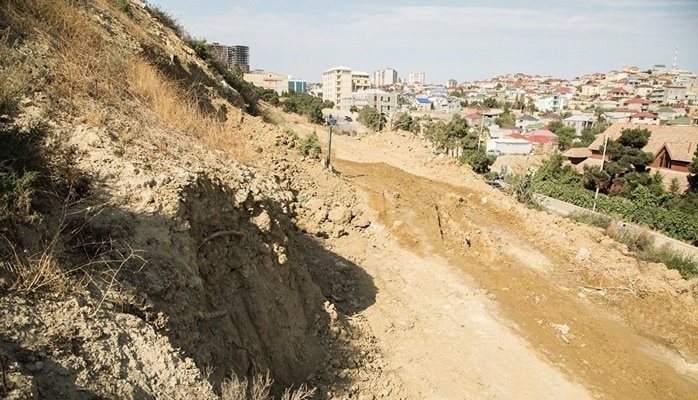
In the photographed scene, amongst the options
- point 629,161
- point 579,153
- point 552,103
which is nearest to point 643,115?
point 552,103

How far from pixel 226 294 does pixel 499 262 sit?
27.1ft

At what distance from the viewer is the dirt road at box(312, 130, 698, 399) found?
7.27 metres

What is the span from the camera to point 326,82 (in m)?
107

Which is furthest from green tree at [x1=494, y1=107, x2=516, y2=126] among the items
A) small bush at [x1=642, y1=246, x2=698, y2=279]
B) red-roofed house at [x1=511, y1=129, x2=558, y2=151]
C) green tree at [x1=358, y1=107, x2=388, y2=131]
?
small bush at [x1=642, y1=246, x2=698, y2=279]

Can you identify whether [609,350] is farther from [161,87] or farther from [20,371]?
[161,87]

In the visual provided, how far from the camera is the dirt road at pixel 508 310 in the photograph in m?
7.27

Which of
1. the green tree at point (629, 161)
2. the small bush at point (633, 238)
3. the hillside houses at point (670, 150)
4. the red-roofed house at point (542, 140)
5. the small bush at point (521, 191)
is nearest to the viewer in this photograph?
the small bush at point (633, 238)

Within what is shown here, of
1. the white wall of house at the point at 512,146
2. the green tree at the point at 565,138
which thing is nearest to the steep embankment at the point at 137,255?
the white wall of house at the point at 512,146

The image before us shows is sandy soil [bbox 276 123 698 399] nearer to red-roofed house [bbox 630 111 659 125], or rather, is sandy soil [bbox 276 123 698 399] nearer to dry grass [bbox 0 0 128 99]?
dry grass [bbox 0 0 128 99]

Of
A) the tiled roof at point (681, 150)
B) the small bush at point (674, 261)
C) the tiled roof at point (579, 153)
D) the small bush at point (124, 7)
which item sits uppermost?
the small bush at point (124, 7)

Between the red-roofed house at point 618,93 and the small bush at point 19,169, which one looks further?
the red-roofed house at point 618,93

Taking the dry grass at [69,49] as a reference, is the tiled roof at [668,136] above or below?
below

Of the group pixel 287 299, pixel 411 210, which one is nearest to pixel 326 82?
pixel 411 210

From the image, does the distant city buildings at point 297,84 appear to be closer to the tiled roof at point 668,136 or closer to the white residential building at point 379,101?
the white residential building at point 379,101
